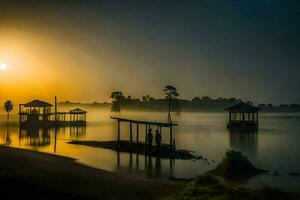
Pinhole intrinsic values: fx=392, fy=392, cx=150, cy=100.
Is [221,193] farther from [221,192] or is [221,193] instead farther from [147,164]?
[147,164]

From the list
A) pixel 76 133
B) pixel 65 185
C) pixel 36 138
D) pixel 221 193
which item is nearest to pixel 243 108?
pixel 76 133

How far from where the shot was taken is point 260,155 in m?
43.4

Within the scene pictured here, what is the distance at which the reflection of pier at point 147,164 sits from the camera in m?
28.8

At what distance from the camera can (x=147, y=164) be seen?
108 ft

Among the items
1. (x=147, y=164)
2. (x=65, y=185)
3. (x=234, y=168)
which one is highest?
(x=65, y=185)

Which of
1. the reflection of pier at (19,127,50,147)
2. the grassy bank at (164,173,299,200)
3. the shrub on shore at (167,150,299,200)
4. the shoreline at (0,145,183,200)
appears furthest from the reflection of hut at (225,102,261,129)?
the grassy bank at (164,173,299,200)

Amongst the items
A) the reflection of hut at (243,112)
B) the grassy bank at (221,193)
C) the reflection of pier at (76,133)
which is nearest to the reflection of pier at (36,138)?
the reflection of pier at (76,133)

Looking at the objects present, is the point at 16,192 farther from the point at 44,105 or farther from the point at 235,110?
the point at 44,105

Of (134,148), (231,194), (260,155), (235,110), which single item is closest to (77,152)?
(134,148)

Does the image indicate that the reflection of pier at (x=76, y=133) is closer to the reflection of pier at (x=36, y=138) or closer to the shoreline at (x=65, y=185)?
the reflection of pier at (x=36, y=138)

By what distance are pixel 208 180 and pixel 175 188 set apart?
199 centimetres

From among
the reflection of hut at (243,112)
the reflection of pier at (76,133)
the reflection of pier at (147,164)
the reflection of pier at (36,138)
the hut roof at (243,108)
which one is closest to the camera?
the reflection of pier at (147,164)

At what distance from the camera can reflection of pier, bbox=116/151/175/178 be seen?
Result: 94.5ft

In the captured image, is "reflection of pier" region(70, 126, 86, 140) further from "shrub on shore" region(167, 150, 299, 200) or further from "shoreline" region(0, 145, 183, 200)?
"shrub on shore" region(167, 150, 299, 200)
